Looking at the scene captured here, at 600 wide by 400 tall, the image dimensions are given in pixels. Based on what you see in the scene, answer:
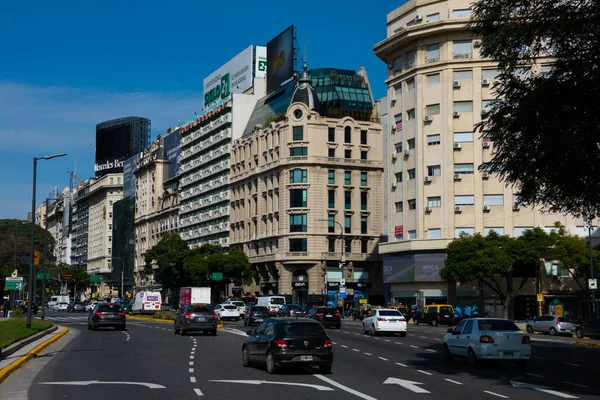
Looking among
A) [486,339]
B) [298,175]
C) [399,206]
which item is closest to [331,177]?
[298,175]

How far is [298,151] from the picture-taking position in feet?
319

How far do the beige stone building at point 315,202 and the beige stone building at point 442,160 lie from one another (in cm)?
1831

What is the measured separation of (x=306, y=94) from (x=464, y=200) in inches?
1309

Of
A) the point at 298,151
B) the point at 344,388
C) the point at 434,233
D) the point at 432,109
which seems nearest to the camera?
the point at 344,388

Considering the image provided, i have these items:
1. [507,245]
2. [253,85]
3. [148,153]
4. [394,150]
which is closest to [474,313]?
[507,245]

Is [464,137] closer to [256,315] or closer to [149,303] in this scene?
[256,315]

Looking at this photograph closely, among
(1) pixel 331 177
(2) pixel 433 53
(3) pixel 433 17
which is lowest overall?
(1) pixel 331 177

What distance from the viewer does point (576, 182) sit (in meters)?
20.7

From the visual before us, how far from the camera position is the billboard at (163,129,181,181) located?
13788cm

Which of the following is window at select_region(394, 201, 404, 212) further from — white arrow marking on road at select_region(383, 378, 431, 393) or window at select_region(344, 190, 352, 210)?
white arrow marking on road at select_region(383, 378, 431, 393)

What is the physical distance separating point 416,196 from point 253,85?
48.1 m

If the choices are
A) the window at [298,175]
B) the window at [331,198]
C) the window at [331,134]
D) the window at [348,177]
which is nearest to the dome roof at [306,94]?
the window at [331,134]

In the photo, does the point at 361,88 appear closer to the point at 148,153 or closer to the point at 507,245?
the point at 507,245

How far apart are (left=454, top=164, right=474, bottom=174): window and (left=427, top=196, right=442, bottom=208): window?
2.89 metres
